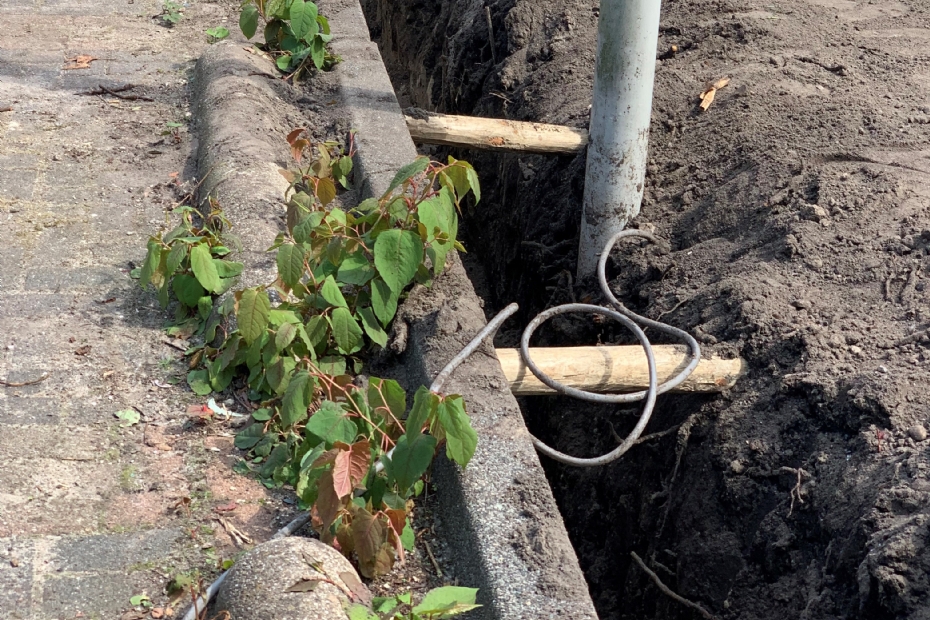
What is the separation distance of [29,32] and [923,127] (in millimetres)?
4310

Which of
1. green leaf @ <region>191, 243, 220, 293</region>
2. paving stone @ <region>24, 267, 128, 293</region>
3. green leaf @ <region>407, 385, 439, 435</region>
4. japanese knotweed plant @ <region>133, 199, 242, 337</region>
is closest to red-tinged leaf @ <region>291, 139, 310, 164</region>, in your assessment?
japanese knotweed plant @ <region>133, 199, 242, 337</region>

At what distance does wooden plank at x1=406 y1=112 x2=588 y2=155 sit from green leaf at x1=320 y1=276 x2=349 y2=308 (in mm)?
1660

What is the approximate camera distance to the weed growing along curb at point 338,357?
2.21m

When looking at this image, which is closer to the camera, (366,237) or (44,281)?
(366,237)

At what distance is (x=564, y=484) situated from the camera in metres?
3.73

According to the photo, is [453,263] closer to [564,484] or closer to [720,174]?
[564,484]

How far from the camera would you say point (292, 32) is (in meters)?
4.53

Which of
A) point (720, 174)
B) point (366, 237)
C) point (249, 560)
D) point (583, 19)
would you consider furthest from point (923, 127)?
point (249, 560)

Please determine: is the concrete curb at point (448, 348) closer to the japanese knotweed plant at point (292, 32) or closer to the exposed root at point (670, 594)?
the japanese knotweed plant at point (292, 32)

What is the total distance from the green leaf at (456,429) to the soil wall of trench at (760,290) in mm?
1093

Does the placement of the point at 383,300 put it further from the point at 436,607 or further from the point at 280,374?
the point at 436,607

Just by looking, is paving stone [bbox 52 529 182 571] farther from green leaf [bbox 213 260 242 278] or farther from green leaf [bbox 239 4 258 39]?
green leaf [bbox 239 4 258 39]

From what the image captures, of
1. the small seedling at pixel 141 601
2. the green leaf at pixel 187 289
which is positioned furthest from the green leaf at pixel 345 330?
the small seedling at pixel 141 601

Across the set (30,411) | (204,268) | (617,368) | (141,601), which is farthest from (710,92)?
(141,601)
